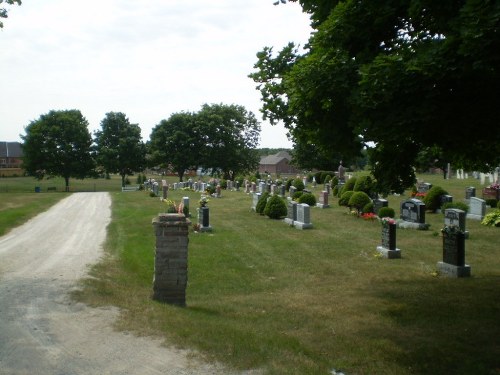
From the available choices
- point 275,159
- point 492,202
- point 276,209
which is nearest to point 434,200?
point 492,202

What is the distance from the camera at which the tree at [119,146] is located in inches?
2648

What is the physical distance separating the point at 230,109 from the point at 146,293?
60.7 meters

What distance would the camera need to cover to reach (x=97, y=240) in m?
17.8

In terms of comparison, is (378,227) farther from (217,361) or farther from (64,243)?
(217,361)

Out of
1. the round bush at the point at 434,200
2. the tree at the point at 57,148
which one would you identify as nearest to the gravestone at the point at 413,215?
the round bush at the point at 434,200

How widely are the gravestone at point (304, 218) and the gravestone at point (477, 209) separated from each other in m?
6.96

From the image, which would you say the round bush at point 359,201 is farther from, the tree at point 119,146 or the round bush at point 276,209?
the tree at point 119,146

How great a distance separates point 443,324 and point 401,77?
423 centimetres

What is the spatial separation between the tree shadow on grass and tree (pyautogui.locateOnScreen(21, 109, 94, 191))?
58830 millimetres

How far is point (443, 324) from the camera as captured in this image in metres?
7.82

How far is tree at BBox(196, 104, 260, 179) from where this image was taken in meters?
65.7

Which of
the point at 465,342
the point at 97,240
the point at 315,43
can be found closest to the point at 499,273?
the point at 465,342

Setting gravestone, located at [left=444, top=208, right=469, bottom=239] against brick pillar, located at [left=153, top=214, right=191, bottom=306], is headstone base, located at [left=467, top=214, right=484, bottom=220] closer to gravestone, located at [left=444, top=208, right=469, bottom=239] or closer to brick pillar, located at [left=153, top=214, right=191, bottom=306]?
gravestone, located at [left=444, top=208, right=469, bottom=239]

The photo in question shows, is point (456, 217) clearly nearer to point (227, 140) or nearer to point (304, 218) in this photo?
point (304, 218)
